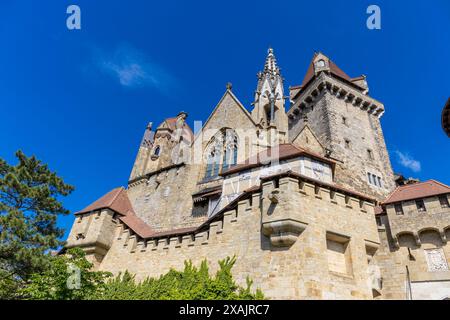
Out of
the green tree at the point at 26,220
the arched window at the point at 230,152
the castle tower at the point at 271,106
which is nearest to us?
the green tree at the point at 26,220

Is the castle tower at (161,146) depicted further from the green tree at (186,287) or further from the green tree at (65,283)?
the green tree at (65,283)

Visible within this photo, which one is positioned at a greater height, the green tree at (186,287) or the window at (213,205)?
the window at (213,205)

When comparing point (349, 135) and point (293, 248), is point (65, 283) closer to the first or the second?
point (293, 248)

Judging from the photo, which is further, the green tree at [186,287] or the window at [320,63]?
the window at [320,63]

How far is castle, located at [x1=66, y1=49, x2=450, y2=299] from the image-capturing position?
39.9ft

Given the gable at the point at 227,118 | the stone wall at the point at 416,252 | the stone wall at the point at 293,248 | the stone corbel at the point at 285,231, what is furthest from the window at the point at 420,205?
the gable at the point at 227,118

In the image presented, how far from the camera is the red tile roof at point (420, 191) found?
16.6 meters

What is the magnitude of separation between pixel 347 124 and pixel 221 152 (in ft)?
44.3

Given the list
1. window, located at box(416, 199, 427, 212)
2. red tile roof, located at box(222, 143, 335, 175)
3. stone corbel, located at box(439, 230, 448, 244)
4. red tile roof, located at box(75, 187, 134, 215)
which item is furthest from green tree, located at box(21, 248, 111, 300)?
stone corbel, located at box(439, 230, 448, 244)

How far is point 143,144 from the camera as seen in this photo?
32625 mm

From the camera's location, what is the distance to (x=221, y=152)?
24844 millimetres

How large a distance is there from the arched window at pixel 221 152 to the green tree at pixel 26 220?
9605 mm
